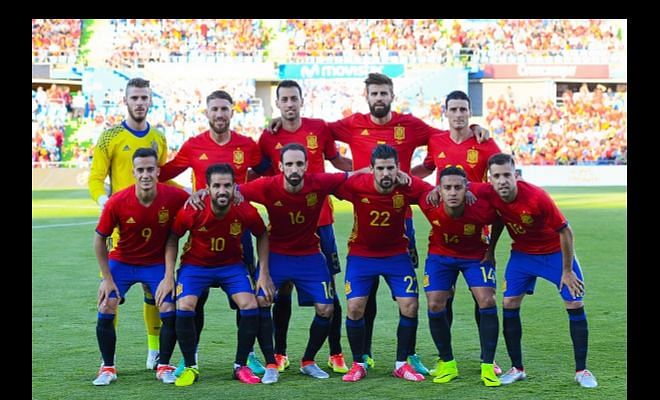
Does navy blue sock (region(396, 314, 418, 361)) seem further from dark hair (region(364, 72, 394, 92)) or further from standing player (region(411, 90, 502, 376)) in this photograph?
dark hair (region(364, 72, 394, 92))

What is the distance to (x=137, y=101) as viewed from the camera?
7508 mm

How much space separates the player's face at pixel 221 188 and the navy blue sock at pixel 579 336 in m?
2.52

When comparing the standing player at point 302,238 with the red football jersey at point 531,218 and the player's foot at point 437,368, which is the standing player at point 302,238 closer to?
the player's foot at point 437,368

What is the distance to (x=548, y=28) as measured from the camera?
3978 centimetres

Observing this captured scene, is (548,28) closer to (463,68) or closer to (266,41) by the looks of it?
(463,68)

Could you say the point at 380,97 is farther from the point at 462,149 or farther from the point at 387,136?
the point at 462,149

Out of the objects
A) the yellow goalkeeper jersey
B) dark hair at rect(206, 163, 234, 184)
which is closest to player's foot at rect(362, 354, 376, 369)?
dark hair at rect(206, 163, 234, 184)

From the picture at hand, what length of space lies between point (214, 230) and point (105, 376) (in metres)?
1.25

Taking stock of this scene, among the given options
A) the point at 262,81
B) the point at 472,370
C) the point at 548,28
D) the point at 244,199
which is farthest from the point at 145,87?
the point at 548,28

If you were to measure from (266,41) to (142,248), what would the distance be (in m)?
32.2

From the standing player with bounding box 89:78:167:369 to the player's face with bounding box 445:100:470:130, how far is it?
7.48ft

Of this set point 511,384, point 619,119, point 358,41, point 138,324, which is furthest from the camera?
point 358,41

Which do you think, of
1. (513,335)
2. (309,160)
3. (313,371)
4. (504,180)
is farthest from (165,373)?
(504,180)

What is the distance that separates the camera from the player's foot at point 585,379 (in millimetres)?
6578
